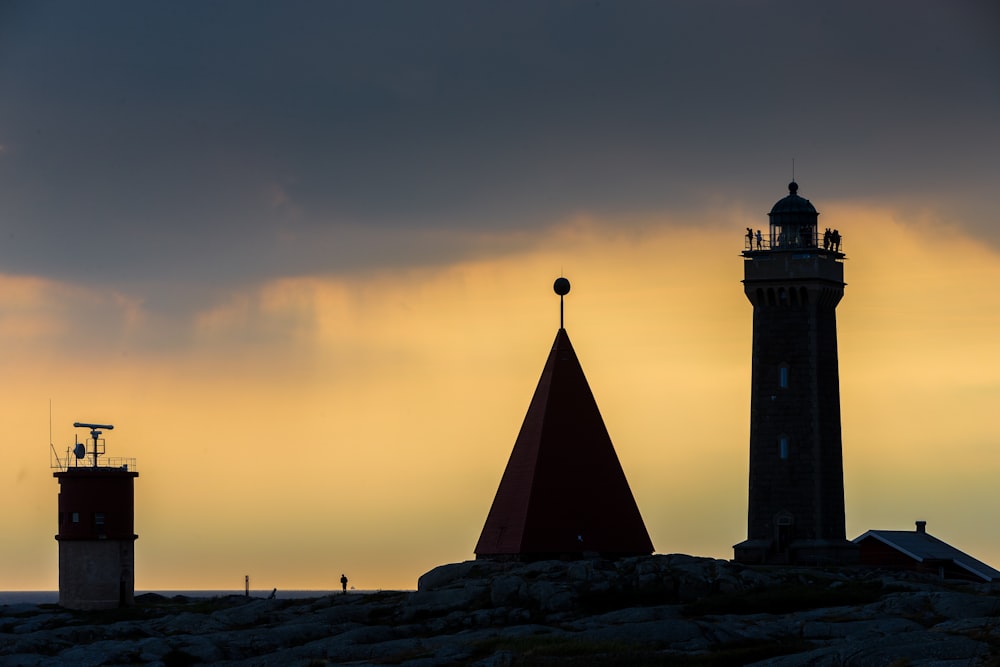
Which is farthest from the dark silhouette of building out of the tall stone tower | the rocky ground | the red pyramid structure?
the tall stone tower

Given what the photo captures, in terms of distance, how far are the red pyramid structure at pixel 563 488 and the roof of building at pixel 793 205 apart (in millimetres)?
13172

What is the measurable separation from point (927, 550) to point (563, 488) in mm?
18918

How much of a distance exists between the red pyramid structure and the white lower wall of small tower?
22.0m

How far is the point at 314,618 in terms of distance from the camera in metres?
68.6

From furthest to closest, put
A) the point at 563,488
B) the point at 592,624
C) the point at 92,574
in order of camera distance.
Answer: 1. the point at 92,574
2. the point at 563,488
3. the point at 592,624

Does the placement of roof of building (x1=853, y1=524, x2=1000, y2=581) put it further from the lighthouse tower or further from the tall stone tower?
the lighthouse tower

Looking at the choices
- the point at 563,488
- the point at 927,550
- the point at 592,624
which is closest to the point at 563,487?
the point at 563,488

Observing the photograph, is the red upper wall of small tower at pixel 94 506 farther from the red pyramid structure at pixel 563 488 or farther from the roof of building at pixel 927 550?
the roof of building at pixel 927 550

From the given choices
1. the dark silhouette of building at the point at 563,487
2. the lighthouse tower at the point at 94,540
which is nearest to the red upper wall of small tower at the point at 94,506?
the lighthouse tower at the point at 94,540

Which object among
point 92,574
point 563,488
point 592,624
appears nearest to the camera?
point 592,624

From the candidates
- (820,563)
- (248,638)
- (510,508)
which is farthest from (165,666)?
(820,563)

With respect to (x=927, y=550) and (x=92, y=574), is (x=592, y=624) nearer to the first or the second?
(x=927, y=550)

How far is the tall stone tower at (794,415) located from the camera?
76875 mm

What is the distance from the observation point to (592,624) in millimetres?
60562
